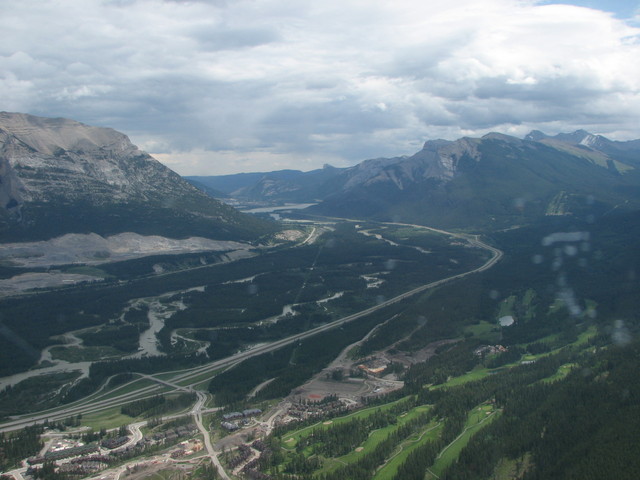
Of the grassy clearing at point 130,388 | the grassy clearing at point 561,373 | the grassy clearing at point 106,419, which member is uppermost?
the grassy clearing at point 561,373

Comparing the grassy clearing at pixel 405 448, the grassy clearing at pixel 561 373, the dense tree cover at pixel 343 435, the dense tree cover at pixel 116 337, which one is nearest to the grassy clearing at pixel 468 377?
the grassy clearing at pixel 561 373

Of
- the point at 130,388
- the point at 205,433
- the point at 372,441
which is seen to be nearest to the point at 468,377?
the point at 372,441

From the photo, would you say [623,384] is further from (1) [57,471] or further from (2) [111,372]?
(2) [111,372]

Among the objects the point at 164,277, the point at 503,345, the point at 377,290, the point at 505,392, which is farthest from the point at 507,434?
the point at 164,277

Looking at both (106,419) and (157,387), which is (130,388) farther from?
(106,419)

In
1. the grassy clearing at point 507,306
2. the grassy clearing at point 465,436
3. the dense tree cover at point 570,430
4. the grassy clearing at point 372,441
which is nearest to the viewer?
the dense tree cover at point 570,430

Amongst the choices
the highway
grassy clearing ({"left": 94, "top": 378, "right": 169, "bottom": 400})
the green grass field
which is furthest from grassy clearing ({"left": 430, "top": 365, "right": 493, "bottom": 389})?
the green grass field

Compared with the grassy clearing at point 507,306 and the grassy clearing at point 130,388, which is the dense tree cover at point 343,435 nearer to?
the grassy clearing at point 130,388

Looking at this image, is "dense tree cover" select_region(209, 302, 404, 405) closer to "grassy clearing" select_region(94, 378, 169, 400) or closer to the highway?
the highway
